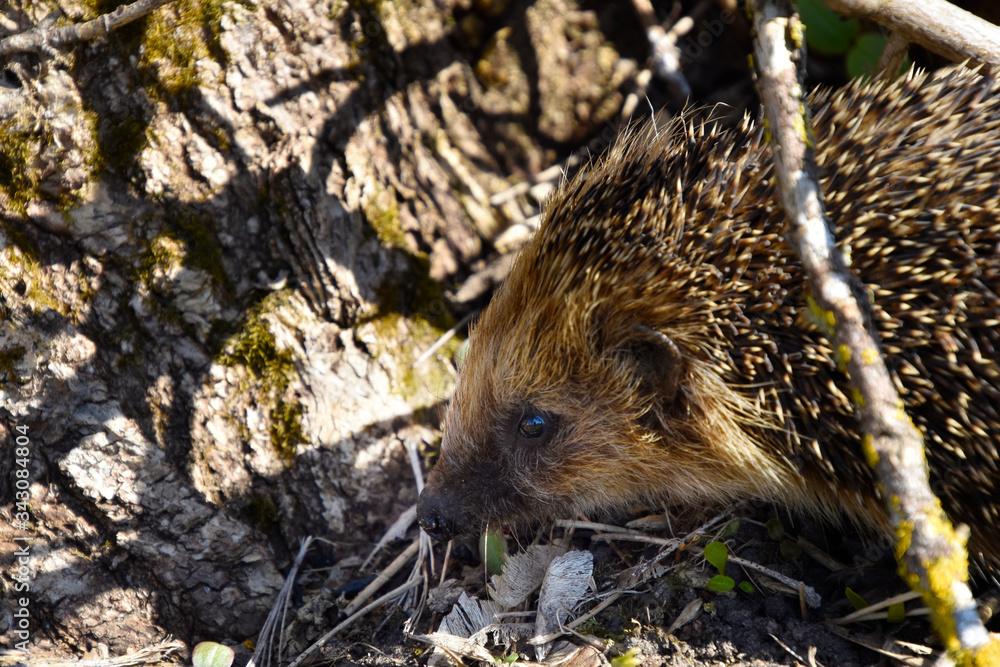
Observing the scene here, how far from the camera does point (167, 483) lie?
2.49m

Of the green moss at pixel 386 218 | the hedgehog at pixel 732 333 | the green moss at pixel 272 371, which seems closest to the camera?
the hedgehog at pixel 732 333

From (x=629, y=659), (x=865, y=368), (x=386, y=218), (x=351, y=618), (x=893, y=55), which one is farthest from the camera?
(x=386, y=218)

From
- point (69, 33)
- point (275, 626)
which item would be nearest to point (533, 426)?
point (275, 626)

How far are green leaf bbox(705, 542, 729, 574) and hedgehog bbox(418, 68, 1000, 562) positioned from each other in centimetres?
30

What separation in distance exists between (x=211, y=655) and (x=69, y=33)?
2.16 m

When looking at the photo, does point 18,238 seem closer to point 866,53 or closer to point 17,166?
point 17,166

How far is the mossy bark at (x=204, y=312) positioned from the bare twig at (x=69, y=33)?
0.05 m

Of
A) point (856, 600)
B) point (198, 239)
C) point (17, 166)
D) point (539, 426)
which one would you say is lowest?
point (856, 600)

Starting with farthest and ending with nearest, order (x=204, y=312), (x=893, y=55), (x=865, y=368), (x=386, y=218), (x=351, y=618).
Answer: (x=386, y=218)
(x=893, y=55)
(x=204, y=312)
(x=351, y=618)
(x=865, y=368)

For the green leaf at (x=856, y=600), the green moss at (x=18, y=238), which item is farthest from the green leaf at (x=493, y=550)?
the green moss at (x=18, y=238)

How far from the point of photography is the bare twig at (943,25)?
235cm

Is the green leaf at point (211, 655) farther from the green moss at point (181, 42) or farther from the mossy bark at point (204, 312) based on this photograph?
the green moss at point (181, 42)

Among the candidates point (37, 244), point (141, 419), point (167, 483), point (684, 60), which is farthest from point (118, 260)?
point (684, 60)

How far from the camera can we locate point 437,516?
2537 mm
